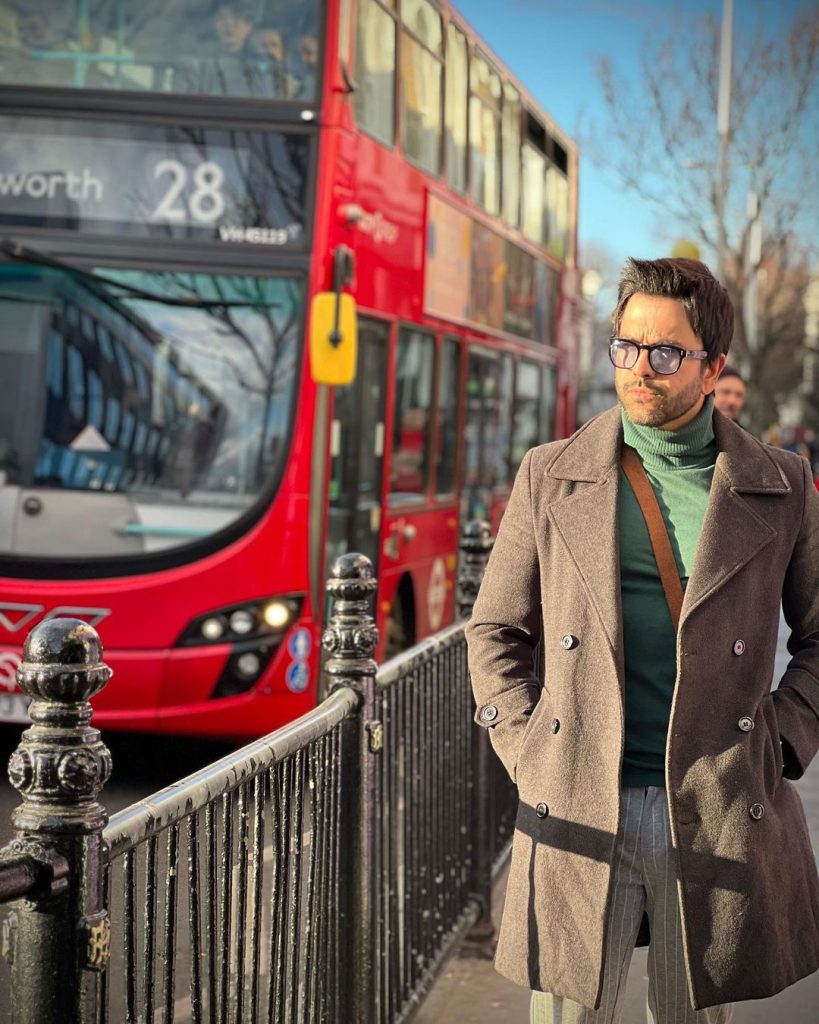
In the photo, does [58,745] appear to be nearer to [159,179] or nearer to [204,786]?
[204,786]

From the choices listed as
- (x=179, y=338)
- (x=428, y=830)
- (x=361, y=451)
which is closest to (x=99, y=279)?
(x=179, y=338)

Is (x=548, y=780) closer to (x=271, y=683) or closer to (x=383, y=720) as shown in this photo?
(x=383, y=720)

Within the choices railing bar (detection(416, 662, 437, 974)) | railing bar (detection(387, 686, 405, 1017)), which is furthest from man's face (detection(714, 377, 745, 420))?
railing bar (detection(387, 686, 405, 1017))

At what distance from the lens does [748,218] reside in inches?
1198

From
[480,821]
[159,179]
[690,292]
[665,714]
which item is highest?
[159,179]

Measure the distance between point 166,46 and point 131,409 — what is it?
1.87m

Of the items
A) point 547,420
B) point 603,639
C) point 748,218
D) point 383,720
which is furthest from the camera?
point 748,218

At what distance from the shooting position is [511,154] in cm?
1405

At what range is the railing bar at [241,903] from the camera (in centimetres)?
312

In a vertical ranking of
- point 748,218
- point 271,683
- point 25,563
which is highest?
point 748,218

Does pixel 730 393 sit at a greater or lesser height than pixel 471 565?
greater

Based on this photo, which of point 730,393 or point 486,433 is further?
point 486,433

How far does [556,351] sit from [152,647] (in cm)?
917

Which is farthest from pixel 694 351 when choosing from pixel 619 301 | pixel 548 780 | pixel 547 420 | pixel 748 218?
pixel 748 218
